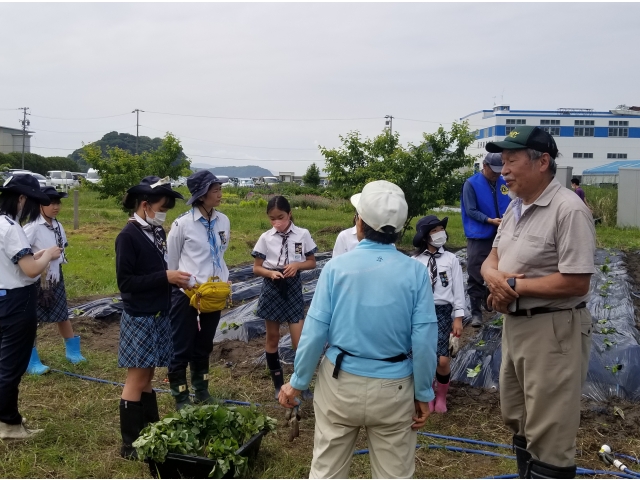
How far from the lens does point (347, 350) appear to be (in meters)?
2.76

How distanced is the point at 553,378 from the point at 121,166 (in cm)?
1784

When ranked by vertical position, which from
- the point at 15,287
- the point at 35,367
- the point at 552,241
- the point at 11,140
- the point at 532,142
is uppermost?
the point at 11,140

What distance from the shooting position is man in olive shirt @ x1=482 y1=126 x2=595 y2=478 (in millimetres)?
3000

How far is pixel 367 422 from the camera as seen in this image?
2734 mm

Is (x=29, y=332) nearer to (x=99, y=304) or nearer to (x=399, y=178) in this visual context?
(x=99, y=304)

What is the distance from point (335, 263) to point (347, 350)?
1.28 feet

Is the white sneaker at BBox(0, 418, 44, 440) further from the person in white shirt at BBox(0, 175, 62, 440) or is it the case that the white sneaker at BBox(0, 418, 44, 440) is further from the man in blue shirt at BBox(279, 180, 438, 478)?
the man in blue shirt at BBox(279, 180, 438, 478)

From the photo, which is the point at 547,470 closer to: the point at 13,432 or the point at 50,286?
the point at 13,432

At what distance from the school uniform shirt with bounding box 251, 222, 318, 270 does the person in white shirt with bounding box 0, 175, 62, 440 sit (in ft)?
5.79

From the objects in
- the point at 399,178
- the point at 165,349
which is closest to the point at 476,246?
A: the point at 165,349

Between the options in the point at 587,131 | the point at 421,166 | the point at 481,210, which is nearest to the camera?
the point at 481,210

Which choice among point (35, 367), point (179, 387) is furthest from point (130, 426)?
point (35, 367)

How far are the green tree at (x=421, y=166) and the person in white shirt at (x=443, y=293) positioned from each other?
9.57 meters

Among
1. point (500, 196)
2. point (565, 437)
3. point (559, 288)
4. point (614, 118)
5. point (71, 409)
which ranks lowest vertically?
point (71, 409)
